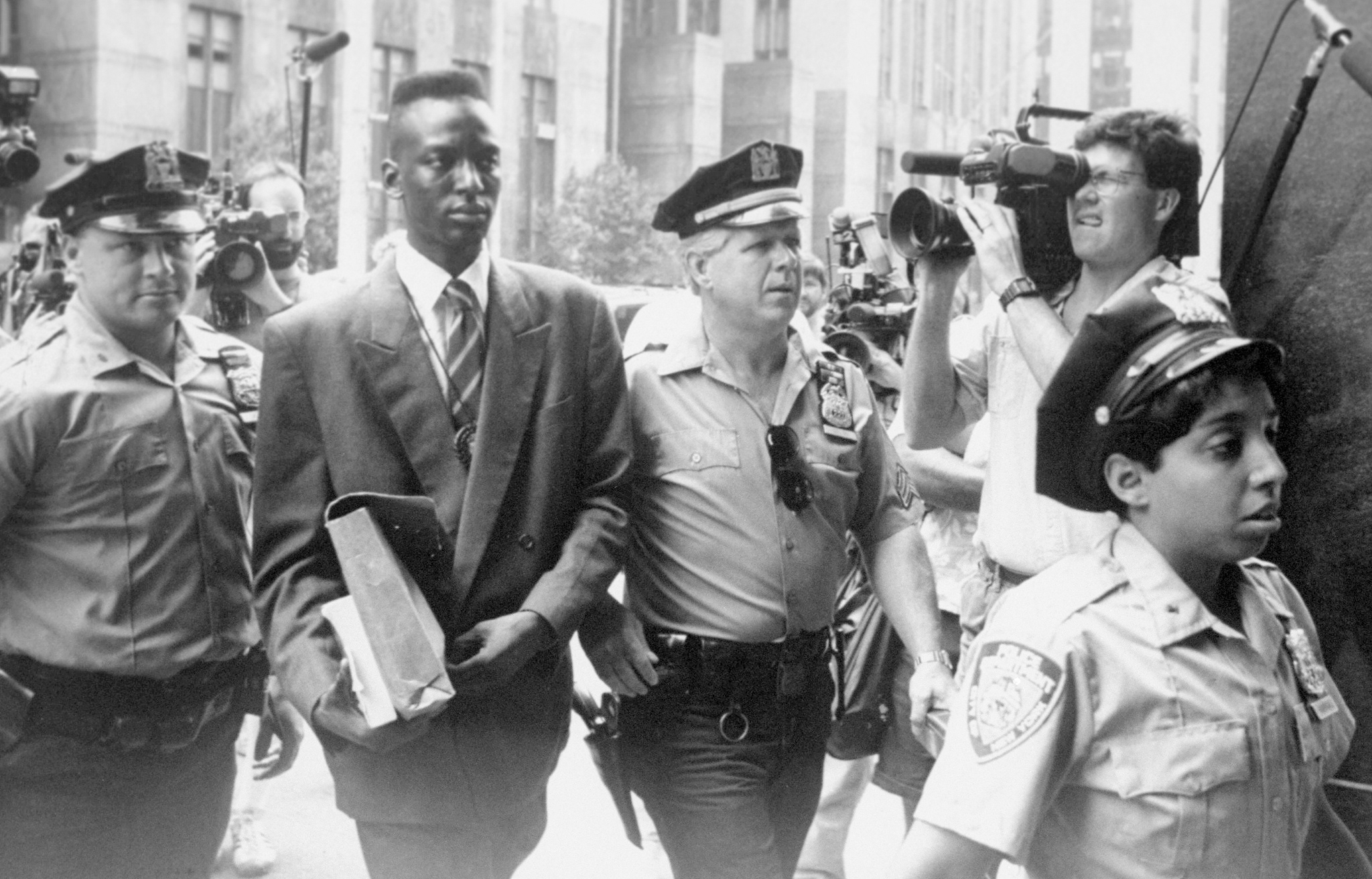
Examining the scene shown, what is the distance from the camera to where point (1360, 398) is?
3955 millimetres

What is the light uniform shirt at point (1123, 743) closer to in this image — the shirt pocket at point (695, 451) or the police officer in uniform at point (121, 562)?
the shirt pocket at point (695, 451)

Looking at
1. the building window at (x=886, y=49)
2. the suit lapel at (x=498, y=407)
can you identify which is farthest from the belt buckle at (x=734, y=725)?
the building window at (x=886, y=49)

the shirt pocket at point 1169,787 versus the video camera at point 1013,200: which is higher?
the video camera at point 1013,200

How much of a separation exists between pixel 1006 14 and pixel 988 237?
218ft

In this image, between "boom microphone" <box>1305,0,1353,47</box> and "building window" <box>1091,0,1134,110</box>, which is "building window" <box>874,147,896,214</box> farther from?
"boom microphone" <box>1305,0,1353,47</box>

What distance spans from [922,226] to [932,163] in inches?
5.5

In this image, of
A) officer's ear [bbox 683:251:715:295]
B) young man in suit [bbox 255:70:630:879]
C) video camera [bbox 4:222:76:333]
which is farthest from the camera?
A: video camera [bbox 4:222:76:333]

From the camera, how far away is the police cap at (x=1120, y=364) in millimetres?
2484

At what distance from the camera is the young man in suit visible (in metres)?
3.58

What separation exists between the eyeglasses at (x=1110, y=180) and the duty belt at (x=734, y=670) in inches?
49.5

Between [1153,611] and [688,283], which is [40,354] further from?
[1153,611]

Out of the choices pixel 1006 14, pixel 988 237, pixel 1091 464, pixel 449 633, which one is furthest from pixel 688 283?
pixel 1006 14

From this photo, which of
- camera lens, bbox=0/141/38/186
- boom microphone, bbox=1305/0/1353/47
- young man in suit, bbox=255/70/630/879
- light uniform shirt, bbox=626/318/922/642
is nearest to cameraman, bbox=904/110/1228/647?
light uniform shirt, bbox=626/318/922/642

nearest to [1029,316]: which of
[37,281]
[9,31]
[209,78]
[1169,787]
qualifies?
[1169,787]
